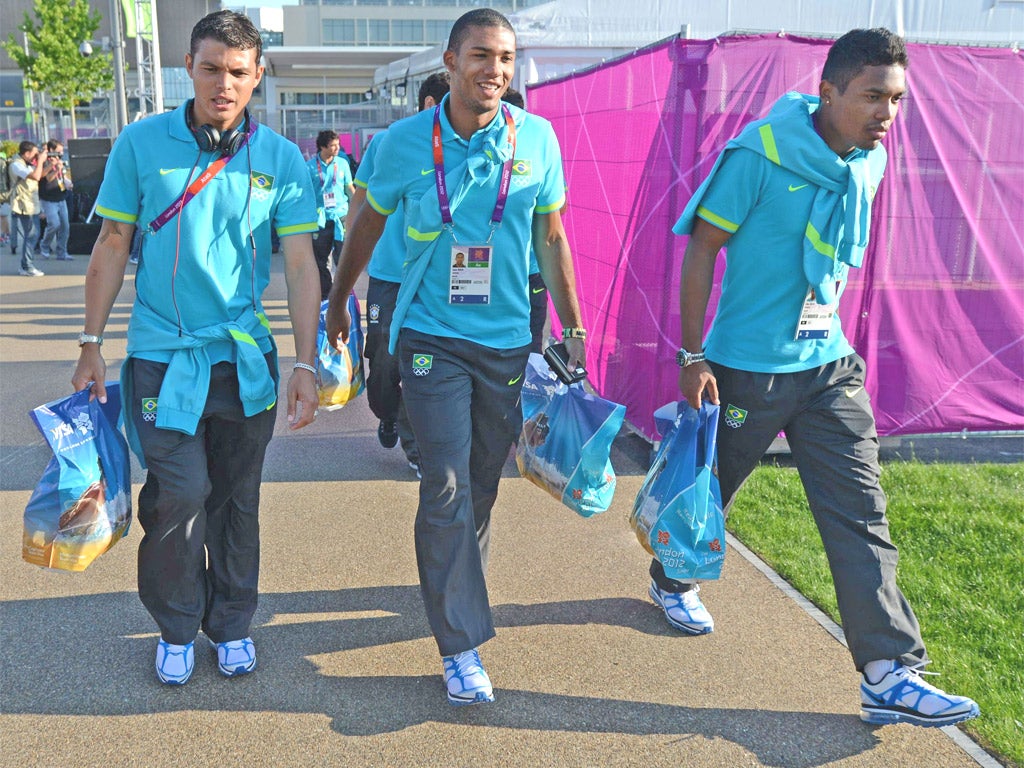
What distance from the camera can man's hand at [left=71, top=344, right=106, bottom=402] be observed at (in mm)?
3420

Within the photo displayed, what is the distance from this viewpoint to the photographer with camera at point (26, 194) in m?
15.9

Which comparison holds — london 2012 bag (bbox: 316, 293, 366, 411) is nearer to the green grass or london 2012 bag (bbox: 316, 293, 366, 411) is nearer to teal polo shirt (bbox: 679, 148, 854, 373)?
the green grass

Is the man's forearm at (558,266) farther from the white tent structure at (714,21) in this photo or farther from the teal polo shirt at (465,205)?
the white tent structure at (714,21)

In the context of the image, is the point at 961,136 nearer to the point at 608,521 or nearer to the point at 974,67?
the point at 974,67

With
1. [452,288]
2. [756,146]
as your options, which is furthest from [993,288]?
[452,288]

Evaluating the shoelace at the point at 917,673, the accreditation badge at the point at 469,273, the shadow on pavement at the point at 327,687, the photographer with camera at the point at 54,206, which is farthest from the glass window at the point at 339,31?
the shoelace at the point at 917,673

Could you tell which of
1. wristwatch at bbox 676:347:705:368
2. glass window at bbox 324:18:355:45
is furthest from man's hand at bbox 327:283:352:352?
glass window at bbox 324:18:355:45

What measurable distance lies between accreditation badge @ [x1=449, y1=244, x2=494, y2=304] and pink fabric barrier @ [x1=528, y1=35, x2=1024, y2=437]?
8.61 feet

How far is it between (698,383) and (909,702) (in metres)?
1.17

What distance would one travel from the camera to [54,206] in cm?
1762

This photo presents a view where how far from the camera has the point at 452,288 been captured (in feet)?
11.2

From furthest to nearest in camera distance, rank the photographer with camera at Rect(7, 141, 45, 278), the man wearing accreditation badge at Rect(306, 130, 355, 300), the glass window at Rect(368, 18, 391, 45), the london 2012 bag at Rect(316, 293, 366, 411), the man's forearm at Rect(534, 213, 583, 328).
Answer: the glass window at Rect(368, 18, 391, 45)
the photographer with camera at Rect(7, 141, 45, 278)
the man wearing accreditation badge at Rect(306, 130, 355, 300)
the london 2012 bag at Rect(316, 293, 366, 411)
the man's forearm at Rect(534, 213, 583, 328)

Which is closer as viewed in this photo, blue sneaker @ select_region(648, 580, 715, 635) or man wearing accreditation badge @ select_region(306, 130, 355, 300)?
blue sneaker @ select_region(648, 580, 715, 635)

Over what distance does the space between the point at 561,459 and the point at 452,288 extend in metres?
0.81
